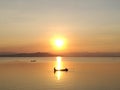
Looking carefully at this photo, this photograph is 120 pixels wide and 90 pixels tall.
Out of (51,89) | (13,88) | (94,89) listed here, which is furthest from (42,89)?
(94,89)

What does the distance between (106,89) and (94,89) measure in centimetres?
182

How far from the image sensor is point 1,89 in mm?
40562

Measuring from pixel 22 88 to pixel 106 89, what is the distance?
12.9 m

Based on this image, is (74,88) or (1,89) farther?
(74,88)

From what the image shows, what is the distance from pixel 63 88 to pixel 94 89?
4.83m

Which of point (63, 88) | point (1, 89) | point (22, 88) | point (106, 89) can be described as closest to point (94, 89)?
point (106, 89)

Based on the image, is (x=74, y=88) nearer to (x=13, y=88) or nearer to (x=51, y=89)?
(x=51, y=89)

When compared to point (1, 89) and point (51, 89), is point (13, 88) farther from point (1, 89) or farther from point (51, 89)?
point (51, 89)

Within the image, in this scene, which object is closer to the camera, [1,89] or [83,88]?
[1,89]

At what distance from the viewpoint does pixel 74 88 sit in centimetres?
4372

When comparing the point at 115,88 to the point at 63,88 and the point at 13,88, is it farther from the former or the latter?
the point at 13,88

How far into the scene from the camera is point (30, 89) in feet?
137

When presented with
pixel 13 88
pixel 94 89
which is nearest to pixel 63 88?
pixel 94 89

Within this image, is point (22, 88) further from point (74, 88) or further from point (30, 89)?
point (74, 88)
